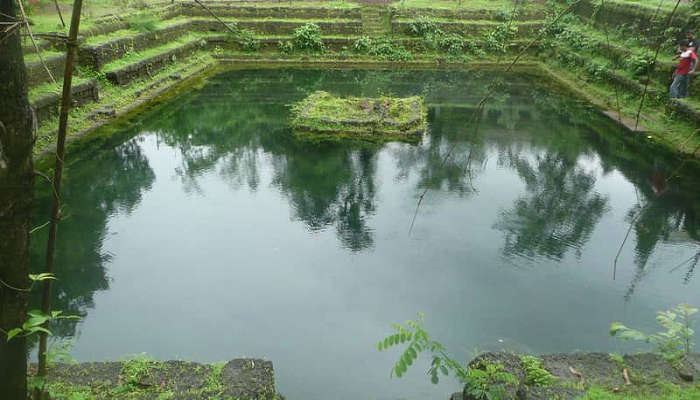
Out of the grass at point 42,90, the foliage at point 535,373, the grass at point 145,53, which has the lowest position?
the foliage at point 535,373

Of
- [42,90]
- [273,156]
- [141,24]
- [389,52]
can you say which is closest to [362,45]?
[389,52]

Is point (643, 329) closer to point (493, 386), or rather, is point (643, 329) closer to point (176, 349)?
point (493, 386)

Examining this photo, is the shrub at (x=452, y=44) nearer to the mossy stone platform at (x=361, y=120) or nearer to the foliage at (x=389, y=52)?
the foliage at (x=389, y=52)

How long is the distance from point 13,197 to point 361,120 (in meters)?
7.65

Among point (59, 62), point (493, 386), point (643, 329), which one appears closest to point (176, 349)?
point (493, 386)

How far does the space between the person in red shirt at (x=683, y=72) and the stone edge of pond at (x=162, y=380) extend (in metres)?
9.32

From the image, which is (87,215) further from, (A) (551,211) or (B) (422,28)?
(B) (422,28)

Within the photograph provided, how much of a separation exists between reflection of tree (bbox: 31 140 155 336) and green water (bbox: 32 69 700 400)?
0.03 m

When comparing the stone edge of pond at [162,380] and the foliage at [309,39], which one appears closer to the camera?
the stone edge of pond at [162,380]

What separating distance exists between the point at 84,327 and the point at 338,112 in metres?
6.45

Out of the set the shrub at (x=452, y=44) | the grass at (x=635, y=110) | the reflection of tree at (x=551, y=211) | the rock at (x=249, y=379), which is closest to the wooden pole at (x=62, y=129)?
the rock at (x=249, y=379)

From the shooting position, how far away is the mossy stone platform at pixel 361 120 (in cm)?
916

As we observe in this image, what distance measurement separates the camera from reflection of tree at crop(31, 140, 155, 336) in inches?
192

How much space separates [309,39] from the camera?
1522 cm
